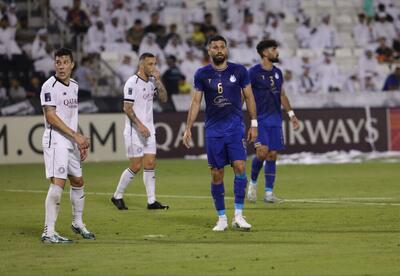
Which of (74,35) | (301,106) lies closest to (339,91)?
(301,106)

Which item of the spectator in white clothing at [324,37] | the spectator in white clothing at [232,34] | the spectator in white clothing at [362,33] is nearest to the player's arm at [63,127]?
the spectator in white clothing at [232,34]

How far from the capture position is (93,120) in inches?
1099

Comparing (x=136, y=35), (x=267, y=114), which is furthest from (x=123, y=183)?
(x=136, y=35)

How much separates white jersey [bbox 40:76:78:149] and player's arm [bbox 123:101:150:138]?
3.86 m

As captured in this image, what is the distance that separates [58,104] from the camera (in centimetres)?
1238

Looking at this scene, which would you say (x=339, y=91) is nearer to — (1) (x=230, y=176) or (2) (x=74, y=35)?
(2) (x=74, y=35)

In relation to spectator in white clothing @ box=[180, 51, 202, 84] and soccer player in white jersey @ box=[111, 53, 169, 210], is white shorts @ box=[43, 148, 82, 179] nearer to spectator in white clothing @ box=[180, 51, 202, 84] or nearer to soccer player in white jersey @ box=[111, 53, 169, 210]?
soccer player in white jersey @ box=[111, 53, 169, 210]

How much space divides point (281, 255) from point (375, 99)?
66.1 ft

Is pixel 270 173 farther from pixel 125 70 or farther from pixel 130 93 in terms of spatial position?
pixel 125 70

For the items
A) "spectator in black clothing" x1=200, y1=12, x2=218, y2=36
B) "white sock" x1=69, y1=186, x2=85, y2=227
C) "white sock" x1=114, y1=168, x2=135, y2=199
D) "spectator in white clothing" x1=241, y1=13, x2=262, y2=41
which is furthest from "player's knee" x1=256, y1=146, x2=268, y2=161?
"spectator in white clothing" x1=241, y1=13, x2=262, y2=41

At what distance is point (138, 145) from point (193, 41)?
16235 mm

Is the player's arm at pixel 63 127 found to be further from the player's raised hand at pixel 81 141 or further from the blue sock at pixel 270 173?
the blue sock at pixel 270 173

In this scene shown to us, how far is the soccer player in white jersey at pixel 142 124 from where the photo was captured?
53.7ft

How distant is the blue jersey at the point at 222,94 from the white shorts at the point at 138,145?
10.2 feet
